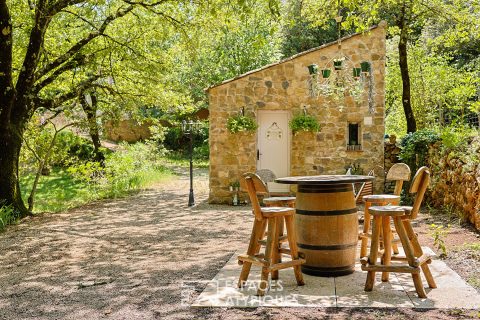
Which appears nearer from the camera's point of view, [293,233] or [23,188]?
[293,233]

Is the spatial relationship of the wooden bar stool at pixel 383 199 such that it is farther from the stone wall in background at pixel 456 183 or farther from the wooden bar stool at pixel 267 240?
the stone wall in background at pixel 456 183

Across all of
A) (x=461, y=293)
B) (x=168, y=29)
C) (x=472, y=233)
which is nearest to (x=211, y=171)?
(x=168, y=29)

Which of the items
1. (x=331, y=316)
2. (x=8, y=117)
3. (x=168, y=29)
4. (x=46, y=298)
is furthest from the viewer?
(x=168, y=29)

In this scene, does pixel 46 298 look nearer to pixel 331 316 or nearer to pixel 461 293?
pixel 331 316

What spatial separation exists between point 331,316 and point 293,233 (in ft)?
3.22

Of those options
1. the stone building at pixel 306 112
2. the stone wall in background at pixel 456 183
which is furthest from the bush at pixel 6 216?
the stone wall in background at pixel 456 183

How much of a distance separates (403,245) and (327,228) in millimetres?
683

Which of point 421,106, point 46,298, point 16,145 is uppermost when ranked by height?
point 421,106

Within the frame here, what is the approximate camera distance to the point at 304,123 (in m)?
10.6

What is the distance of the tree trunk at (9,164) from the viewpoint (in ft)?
29.5

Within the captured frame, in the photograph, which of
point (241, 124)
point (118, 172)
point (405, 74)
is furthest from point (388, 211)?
point (118, 172)

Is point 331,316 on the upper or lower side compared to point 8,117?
lower

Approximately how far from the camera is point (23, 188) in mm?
14977

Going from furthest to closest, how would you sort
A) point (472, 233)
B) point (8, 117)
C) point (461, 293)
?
1. point (8, 117)
2. point (472, 233)
3. point (461, 293)
